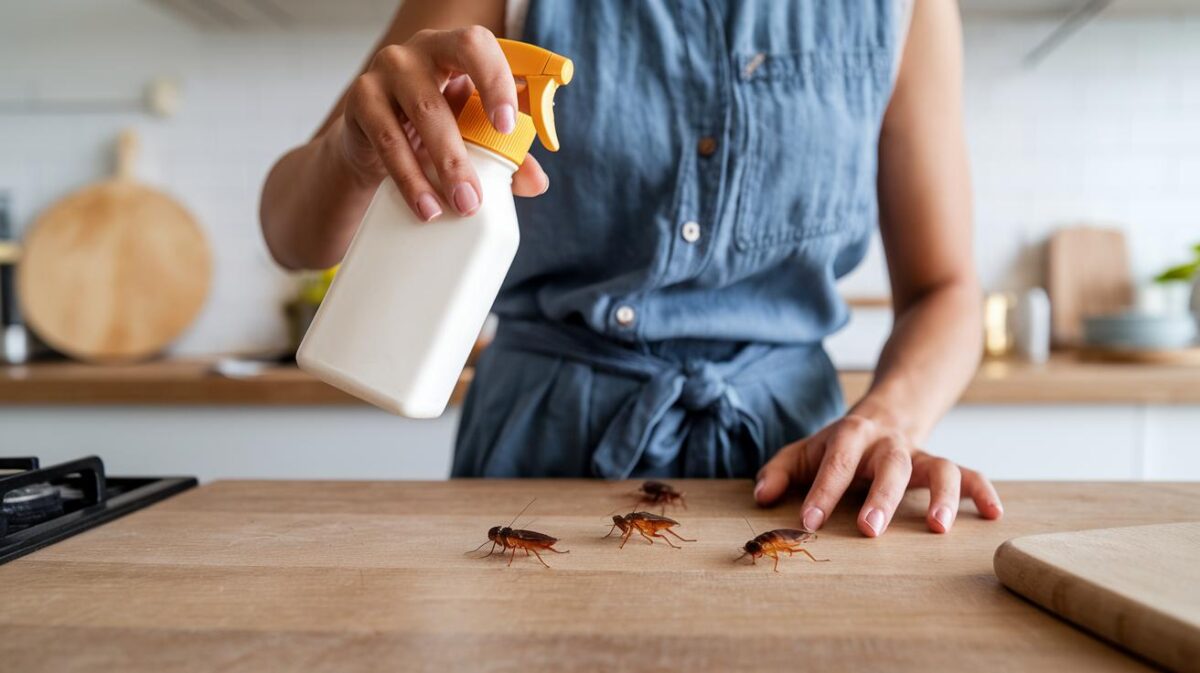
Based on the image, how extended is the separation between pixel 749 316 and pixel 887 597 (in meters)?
0.46

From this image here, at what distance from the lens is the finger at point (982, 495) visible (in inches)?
27.7

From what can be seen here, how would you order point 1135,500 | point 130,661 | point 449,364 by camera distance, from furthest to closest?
point 1135,500 → point 449,364 → point 130,661

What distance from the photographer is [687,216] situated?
91cm

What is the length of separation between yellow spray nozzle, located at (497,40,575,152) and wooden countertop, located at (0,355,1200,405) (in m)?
1.32

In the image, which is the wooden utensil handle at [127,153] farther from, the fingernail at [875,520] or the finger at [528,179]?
the fingernail at [875,520]

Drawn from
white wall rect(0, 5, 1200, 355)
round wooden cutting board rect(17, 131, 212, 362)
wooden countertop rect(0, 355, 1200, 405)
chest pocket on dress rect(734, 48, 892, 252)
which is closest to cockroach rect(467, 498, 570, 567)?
chest pocket on dress rect(734, 48, 892, 252)

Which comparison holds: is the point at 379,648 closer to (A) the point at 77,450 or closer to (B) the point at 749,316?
(B) the point at 749,316

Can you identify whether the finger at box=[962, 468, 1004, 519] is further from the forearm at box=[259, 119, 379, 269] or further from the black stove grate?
the black stove grate

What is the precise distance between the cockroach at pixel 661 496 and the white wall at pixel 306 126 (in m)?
1.69

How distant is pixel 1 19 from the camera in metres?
2.45

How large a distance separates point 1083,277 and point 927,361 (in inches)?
67.7

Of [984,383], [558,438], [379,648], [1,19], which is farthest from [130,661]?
[1,19]

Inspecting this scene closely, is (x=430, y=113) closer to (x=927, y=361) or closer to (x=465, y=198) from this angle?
(x=465, y=198)

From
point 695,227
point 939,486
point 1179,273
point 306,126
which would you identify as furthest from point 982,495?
point 306,126
